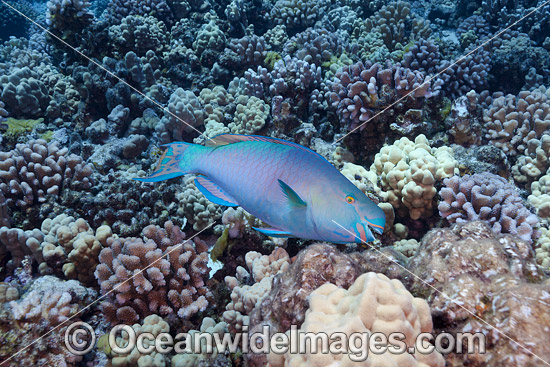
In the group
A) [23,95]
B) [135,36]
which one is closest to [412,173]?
[135,36]

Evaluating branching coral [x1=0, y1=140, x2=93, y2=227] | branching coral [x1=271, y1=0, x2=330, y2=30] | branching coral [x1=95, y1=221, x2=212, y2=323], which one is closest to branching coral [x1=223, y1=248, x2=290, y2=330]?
branching coral [x1=95, y1=221, x2=212, y2=323]

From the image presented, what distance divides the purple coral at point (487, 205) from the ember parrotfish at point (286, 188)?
6.64ft

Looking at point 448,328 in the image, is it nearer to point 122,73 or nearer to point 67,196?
point 67,196

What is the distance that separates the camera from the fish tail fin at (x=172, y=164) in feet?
7.20

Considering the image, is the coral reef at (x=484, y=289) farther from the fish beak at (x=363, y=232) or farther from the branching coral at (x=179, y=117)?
A: the branching coral at (x=179, y=117)

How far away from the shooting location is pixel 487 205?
129 inches

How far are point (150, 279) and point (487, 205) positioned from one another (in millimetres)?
3816

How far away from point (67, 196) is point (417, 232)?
4863 millimetres

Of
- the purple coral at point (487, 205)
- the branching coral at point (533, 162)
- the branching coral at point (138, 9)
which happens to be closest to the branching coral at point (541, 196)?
the branching coral at point (533, 162)

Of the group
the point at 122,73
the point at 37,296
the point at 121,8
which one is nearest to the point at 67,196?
the point at 37,296

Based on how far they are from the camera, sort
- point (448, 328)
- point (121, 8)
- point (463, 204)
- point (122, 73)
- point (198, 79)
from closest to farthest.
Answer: point (448, 328) → point (463, 204) → point (122, 73) → point (198, 79) → point (121, 8)

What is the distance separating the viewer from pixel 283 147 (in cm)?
193

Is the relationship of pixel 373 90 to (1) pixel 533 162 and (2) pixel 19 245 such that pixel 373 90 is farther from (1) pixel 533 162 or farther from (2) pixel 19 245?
(2) pixel 19 245

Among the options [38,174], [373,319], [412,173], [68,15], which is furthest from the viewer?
[68,15]
